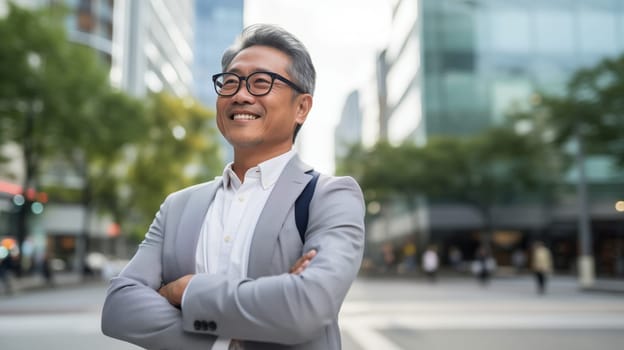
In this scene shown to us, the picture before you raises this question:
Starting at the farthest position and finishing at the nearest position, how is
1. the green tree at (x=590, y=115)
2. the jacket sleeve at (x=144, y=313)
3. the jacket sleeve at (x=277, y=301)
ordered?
1. the green tree at (x=590, y=115)
2. the jacket sleeve at (x=144, y=313)
3. the jacket sleeve at (x=277, y=301)

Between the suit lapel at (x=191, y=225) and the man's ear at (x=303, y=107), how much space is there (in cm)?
36

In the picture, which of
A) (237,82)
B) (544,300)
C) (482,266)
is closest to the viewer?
(237,82)

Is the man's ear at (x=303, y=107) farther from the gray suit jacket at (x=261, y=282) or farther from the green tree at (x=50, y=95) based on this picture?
the green tree at (x=50, y=95)

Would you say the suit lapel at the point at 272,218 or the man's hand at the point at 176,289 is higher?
the suit lapel at the point at 272,218

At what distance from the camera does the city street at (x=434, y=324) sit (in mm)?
9305

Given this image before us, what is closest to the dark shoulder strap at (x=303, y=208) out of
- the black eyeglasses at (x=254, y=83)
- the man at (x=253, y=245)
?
the man at (x=253, y=245)

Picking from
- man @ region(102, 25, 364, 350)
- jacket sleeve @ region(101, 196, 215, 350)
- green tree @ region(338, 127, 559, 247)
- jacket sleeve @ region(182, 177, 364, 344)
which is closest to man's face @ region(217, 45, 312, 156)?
man @ region(102, 25, 364, 350)

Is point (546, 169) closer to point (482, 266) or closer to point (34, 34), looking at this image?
point (482, 266)

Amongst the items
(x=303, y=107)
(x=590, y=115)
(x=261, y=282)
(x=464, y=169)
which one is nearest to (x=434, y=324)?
(x=303, y=107)

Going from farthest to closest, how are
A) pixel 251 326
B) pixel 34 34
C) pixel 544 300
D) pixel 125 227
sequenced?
pixel 125 227 → pixel 34 34 → pixel 544 300 → pixel 251 326

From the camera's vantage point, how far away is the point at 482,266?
27.3 metres

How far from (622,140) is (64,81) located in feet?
68.2

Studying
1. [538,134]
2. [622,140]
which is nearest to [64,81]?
[622,140]

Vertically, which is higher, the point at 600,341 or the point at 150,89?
the point at 150,89
